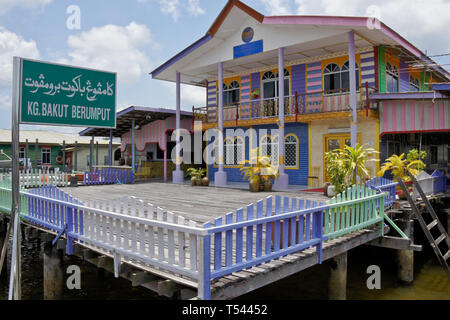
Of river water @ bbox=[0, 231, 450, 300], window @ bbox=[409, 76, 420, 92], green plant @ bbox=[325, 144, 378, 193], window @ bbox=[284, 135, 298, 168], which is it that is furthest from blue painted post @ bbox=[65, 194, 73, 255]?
window @ bbox=[409, 76, 420, 92]

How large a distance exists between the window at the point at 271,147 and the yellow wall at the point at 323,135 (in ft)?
6.06

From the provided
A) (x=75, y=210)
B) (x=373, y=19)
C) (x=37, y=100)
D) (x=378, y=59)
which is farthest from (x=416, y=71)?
(x=37, y=100)

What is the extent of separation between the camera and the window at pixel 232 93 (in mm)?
19719

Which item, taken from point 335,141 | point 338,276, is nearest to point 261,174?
point 335,141

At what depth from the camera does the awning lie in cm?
1248

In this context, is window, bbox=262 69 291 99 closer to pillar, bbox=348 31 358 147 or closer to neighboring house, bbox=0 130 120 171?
pillar, bbox=348 31 358 147

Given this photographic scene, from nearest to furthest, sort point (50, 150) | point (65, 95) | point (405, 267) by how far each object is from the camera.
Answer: point (65, 95), point (405, 267), point (50, 150)

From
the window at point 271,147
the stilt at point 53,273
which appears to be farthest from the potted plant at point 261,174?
the stilt at point 53,273

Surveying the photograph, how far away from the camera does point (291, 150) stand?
1730 cm

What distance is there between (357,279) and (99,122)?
836cm

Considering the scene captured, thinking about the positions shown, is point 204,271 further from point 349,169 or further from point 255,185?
point 255,185

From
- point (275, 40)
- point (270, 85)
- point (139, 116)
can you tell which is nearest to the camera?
point (275, 40)

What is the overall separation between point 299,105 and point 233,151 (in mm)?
4760
